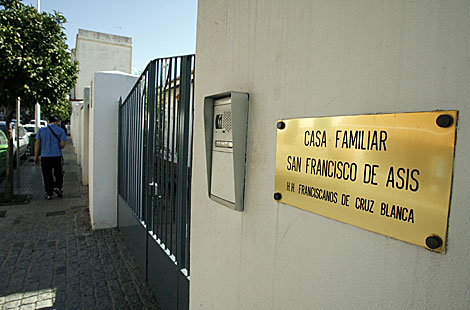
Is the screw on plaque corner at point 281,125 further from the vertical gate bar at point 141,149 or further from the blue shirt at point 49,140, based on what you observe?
the blue shirt at point 49,140

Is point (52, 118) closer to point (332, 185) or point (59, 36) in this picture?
point (59, 36)

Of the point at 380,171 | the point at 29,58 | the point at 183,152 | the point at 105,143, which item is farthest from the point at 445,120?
the point at 29,58

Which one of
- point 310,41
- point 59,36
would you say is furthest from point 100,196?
point 310,41

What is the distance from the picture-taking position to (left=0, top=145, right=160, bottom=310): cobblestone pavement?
3.44 meters

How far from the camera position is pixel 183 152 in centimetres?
244

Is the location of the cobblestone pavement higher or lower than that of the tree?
lower

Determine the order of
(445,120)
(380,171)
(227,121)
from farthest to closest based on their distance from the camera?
(227,121), (380,171), (445,120)

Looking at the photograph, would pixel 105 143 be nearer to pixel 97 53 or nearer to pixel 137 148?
pixel 137 148

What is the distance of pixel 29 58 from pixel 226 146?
7080 millimetres

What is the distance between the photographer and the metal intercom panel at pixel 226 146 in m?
1.34

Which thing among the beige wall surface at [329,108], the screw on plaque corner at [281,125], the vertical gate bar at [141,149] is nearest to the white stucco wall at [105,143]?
the vertical gate bar at [141,149]

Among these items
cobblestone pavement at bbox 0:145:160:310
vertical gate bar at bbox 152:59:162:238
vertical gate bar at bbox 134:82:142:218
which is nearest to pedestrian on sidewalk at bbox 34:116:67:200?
cobblestone pavement at bbox 0:145:160:310

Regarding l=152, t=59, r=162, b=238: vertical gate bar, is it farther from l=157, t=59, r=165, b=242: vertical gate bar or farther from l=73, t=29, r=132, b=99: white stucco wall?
l=73, t=29, r=132, b=99: white stucco wall

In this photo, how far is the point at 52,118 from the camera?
25.4 ft
